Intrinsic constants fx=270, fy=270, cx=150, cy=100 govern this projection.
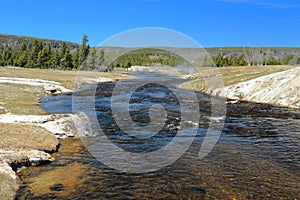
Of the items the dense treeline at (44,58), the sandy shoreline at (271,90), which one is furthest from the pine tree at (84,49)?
the sandy shoreline at (271,90)

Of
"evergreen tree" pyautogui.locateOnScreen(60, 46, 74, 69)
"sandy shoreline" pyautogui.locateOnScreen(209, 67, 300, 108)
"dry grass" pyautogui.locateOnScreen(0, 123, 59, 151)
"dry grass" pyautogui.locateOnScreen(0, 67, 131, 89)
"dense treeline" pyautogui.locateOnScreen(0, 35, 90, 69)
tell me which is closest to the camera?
"dry grass" pyautogui.locateOnScreen(0, 123, 59, 151)

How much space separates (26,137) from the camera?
1772cm

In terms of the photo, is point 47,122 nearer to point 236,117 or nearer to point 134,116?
point 134,116

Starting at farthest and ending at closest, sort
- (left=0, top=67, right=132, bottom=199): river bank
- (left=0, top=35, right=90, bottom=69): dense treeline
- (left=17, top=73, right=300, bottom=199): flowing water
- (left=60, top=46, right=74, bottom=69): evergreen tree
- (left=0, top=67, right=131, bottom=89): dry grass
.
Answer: (left=60, top=46, right=74, bottom=69): evergreen tree → (left=0, top=35, right=90, bottom=69): dense treeline → (left=0, top=67, right=131, bottom=89): dry grass → (left=0, top=67, right=132, bottom=199): river bank → (left=17, top=73, right=300, bottom=199): flowing water

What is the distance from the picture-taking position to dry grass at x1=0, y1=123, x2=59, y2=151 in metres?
16.5

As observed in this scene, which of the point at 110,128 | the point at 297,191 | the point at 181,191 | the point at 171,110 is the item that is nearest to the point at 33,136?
the point at 110,128

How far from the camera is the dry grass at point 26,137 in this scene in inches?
648

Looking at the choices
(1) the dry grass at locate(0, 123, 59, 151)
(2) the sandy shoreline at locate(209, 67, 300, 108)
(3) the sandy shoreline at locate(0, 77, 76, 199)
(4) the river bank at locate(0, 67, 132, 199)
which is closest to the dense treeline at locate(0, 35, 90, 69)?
(2) the sandy shoreline at locate(209, 67, 300, 108)

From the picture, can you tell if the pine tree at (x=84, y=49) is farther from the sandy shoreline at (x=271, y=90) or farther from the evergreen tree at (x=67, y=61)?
the sandy shoreline at (x=271, y=90)

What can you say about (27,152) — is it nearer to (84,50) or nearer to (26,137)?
(26,137)

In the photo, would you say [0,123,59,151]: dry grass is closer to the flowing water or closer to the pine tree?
the flowing water

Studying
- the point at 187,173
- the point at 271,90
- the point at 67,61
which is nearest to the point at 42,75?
the point at 67,61

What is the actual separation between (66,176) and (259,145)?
14.3 metres

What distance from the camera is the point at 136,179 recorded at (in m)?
13.9
